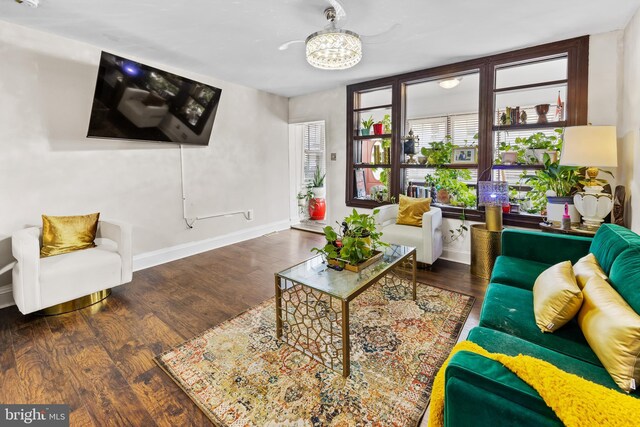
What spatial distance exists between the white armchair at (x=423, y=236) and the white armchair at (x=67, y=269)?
273 cm

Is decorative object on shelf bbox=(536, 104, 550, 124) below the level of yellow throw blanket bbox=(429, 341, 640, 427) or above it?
above

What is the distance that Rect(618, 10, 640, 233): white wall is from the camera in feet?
7.83

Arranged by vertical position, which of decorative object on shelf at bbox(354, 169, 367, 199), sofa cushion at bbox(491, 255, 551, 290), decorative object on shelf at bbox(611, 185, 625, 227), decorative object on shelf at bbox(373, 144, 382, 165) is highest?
decorative object on shelf at bbox(373, 144, 382, 165)

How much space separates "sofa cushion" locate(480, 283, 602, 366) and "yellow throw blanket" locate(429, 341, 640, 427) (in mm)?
603

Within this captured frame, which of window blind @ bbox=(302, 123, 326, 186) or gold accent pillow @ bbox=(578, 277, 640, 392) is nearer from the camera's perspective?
gold accent pillow @ bbox=(578, 277, 640, 392)

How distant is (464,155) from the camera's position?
12.5 ft

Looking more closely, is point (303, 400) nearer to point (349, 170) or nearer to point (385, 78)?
point (349, 170)

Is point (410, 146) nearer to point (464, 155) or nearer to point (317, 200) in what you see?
point (464, 155)

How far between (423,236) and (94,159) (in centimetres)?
368

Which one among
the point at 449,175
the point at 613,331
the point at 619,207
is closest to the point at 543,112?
the point at 449,175

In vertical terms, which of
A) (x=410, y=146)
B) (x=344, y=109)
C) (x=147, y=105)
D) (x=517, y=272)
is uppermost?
(x=344, y=109)

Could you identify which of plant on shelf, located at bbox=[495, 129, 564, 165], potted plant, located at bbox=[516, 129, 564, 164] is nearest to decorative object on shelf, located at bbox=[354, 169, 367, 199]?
plant on shelf, located at bbox=[495, 129, 564, 165]

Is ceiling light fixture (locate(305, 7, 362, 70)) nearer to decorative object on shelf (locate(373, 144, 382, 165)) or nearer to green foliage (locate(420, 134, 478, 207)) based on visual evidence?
green foliage (locate(420, 134, 478, 207))

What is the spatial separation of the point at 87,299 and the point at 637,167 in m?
4.74
